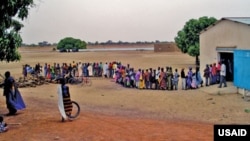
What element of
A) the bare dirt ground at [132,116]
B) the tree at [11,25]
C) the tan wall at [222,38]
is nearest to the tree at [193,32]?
the tan wall at [222,38]

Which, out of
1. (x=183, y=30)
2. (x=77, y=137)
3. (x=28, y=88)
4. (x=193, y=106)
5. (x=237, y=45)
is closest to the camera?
(x=77, y=137)

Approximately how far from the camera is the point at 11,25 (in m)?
12.1

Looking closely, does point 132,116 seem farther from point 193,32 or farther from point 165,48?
point 165,48

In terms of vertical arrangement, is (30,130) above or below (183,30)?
below

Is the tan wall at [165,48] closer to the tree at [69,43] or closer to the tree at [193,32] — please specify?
the tree at [69,43]

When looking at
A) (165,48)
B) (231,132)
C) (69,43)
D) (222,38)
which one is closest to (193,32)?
(222,38)

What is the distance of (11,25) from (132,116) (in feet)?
18.3

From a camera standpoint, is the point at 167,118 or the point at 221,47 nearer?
the point at 167,118

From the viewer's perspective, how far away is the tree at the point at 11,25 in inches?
425

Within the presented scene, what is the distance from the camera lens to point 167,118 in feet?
42.2

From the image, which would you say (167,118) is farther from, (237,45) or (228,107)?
(237,45)

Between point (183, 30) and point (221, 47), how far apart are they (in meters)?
23.1

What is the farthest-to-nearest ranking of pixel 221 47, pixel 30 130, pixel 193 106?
pixel 221 47 → pixel 193 106 → pixel 30 130

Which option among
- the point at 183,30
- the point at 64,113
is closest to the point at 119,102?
the point at 64,113
